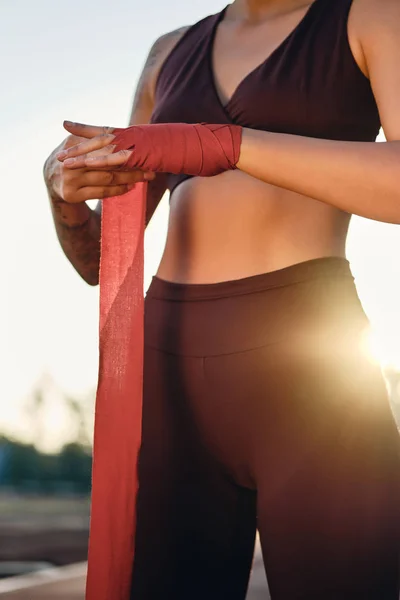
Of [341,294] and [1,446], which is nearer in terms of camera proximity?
[341,294]

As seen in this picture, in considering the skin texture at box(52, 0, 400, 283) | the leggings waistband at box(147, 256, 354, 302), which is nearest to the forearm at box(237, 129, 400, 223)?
the skin texture at box(52, 0, 400, 283)

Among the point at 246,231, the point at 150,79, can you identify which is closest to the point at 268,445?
the point at 246,231

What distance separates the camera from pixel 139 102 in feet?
7.15

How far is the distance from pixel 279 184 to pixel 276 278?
0.59 ft

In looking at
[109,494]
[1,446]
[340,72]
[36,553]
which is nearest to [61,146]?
[340,72]

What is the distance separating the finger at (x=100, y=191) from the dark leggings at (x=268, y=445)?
222 mm

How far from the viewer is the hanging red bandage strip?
5.26 ft

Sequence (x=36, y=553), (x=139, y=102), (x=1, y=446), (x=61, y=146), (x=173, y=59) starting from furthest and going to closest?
(x=1, y=446)
(x=36, y=553)
(x=139, y=102)
(x=173, y=59)
(x=61, y=146)

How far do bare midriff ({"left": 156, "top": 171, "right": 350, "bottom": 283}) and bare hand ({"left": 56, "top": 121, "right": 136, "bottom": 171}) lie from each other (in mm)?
245

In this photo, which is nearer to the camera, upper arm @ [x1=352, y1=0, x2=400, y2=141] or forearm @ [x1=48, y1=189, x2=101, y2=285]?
upper arm @ [x1=352, y1=0, x2=400, y2=141]

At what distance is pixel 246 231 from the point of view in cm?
171

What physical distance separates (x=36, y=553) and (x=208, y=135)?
2301 centimetres

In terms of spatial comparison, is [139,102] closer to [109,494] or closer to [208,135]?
[208,135]

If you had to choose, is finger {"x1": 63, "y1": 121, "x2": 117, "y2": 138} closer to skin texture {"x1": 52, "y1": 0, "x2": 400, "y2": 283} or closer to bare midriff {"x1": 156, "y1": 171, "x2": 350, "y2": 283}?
skin texture {"x1": 52, "y1": 0, "x2": 400, "y2": 283}
